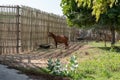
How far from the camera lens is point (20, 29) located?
24500 millimetres

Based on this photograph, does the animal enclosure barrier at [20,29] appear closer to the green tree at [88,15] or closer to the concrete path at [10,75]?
the green tree at [88,15]

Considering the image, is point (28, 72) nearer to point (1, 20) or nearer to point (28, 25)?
point (1, 20)

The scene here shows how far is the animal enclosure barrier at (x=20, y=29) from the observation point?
2357cm

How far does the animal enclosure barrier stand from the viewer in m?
23.6

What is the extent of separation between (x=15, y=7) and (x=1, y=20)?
1.13 metres

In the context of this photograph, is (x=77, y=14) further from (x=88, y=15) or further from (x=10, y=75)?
(x=10, y=75)

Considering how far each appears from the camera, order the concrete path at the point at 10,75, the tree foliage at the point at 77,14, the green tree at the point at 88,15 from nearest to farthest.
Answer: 1. the concrete path at the point at 10,75
2. the green tree at the point at 88,15
3. the tree foliage at the point at 77,14

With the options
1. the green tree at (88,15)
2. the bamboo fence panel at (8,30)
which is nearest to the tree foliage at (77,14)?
the green tree at (88,15)

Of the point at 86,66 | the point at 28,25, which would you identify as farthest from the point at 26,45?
the point at 86,66

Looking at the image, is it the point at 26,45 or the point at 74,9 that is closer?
the point at 26,45

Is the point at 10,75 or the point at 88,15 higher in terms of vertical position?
the point at 88,15

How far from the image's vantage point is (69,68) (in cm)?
1625

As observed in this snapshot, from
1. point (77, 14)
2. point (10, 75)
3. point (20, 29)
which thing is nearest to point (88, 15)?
point (77, 14)

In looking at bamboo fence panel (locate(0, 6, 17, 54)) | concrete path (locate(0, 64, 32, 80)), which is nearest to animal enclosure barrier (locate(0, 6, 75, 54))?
bamboo fence panel (locate(0, 6, 17, 54))
